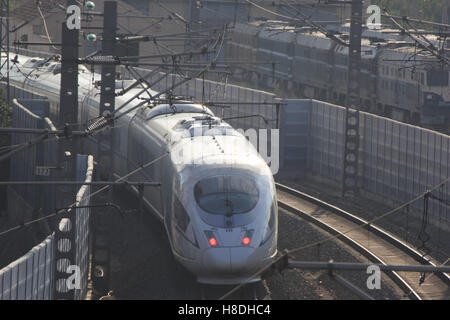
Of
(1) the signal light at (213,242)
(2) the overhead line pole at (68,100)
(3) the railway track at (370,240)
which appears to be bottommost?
(3) the railway track at (370,240)

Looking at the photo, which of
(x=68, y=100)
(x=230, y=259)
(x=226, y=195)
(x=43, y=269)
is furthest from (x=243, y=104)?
(x=43, y=269)

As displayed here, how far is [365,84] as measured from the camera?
4634 cm

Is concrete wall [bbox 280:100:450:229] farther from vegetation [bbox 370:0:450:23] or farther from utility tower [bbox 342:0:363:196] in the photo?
vegetation [bbox 370:0:450:23]

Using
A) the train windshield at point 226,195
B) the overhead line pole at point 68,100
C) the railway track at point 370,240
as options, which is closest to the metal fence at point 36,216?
the overhead line pole at point 68,100

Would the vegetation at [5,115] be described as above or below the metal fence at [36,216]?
above

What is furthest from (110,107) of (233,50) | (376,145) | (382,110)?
(233,50)

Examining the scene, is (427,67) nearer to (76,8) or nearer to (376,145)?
(376,145)

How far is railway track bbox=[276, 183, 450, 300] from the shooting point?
19000 millimetres

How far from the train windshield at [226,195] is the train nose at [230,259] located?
0.80 meters

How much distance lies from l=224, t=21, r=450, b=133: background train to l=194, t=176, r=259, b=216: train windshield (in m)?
13.6

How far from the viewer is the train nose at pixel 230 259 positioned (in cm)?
1630

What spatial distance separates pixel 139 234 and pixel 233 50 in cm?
4386

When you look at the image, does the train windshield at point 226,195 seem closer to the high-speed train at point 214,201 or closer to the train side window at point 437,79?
the high-speed train at point 214,201

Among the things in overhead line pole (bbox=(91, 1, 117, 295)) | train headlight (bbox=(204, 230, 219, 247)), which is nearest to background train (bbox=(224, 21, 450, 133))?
overhead line pole (bbox=(91, 1, 117, 295))
